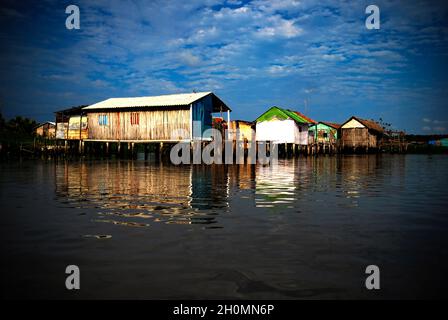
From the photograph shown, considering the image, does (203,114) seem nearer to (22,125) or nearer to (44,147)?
(44,147)

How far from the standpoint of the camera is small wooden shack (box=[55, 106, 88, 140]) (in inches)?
1389

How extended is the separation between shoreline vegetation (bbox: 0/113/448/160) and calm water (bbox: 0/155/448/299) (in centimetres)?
2659

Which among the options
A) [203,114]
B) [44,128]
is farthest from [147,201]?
[44,128]

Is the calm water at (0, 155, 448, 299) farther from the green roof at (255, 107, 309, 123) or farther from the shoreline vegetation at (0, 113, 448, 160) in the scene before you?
the green roof at (255, 107, 309, 123)

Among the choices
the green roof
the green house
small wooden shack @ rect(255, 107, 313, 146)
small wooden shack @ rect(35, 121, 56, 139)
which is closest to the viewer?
the green roof

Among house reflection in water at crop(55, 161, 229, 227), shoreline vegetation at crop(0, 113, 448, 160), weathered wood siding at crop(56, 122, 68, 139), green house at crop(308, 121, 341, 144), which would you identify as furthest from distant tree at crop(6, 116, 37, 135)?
house reflection in water at crop(55, 161, 229, 227)

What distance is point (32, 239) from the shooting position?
18.2ft

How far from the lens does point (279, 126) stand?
43312 millimetres

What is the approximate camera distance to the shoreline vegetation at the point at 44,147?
36.5m

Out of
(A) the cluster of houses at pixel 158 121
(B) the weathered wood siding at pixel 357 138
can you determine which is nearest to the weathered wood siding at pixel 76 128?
(A) the cluster of houses at pixel 158 121

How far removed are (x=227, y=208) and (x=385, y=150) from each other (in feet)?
193

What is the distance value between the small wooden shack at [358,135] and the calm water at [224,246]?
4599cm

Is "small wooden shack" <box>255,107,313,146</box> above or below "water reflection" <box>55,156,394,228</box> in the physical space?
above

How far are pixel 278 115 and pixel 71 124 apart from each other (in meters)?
22.5
